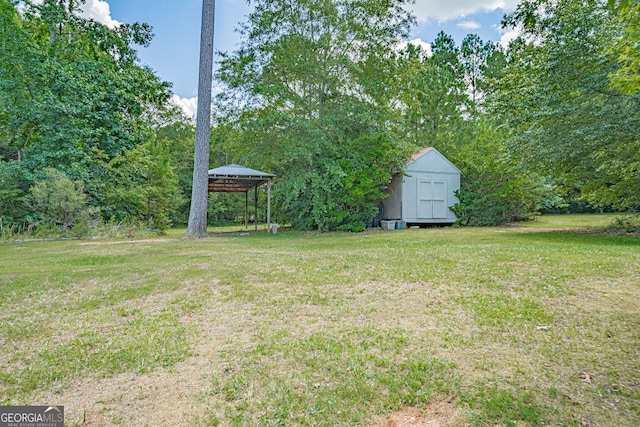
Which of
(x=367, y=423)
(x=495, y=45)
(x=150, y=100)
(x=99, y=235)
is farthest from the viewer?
(x=495, y=45)

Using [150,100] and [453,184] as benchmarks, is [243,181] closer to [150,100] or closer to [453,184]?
[150,100]

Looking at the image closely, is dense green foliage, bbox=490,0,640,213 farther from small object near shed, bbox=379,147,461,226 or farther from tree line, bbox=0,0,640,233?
small object near shed, bbox=379,147,461,226

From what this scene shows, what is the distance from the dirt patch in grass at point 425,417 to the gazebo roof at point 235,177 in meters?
12.1

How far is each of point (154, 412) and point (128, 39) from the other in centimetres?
1785

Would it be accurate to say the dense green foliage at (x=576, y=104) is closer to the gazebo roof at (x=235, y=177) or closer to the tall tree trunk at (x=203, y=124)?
the gazebo roof at (x=235, y=177)

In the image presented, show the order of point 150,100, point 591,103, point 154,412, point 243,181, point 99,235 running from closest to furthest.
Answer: point 154,412
point 591,103
point 99,235
point 243,181
point 150,100

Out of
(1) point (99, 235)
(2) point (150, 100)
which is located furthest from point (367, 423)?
(2) point (150, 100)

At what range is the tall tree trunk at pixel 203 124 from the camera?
11.2 meters

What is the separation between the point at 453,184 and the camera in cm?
1700

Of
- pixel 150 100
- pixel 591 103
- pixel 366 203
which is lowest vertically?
pixel 366 203

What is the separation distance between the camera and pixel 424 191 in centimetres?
1630

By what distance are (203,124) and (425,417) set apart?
11139 mm

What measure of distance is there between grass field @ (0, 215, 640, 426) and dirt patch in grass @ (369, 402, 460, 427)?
0.06 feet

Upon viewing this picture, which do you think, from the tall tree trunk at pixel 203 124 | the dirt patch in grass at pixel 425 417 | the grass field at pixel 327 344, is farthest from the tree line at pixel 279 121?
the dirt patch in grass at pixel 425 417
